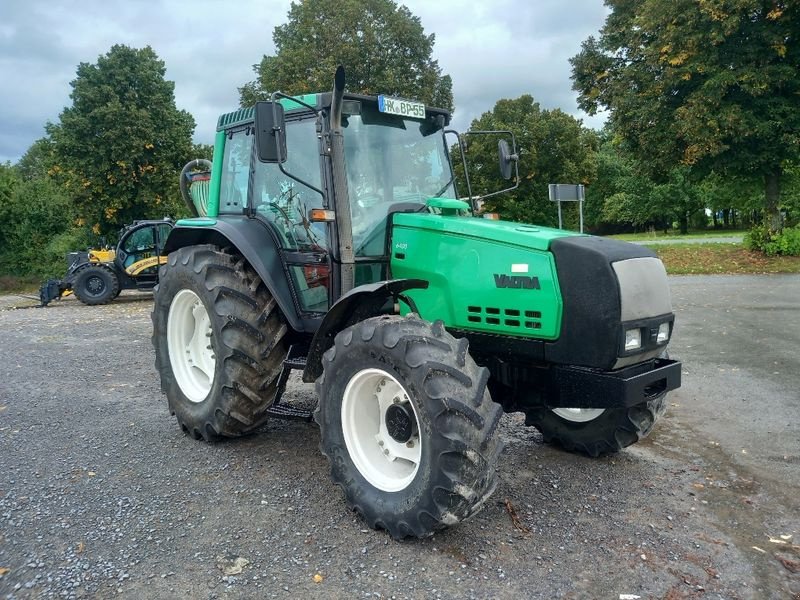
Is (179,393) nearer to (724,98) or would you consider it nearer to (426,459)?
(426,459)

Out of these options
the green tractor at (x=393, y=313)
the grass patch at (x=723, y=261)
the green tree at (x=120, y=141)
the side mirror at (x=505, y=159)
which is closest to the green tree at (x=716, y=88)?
the grass patch at (x=723, y=261)

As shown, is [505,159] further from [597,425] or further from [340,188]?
[597,425]

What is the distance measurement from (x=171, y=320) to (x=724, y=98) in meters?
17.9

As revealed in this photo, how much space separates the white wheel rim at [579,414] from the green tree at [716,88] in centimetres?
1548

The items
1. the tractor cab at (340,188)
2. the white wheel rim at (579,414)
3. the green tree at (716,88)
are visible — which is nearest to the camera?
the tractor cab at (340,188)

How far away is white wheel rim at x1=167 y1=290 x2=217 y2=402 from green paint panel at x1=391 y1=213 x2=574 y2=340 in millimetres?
1996

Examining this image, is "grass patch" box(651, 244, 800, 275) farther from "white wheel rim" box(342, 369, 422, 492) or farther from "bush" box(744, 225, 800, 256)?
"white wheel rim" box(342, 369, 422, 492)

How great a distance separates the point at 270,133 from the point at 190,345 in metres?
2.39

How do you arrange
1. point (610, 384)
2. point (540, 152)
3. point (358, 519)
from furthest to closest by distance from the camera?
1. point (540, 152)
2. point (358, 519)
3. point (610, 384)

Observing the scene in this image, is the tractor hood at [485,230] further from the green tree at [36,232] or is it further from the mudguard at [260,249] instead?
the green tree at [36,232]

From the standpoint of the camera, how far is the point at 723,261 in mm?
19250

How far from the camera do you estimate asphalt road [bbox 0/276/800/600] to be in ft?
9.96

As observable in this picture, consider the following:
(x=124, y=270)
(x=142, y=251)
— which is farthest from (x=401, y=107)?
(x=124, y=270)

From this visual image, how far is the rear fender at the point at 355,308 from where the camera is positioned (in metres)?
3.77
